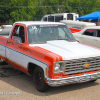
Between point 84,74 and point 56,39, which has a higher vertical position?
point 56,39

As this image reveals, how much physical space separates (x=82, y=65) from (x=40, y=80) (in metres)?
1.15

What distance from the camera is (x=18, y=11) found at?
58.5 metres

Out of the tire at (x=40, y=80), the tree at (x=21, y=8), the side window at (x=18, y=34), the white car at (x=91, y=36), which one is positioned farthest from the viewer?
the tree at (x=21, y=8)

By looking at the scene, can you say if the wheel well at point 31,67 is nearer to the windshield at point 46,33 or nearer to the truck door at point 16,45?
the truck door at point 16,45

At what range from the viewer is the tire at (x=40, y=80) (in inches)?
199

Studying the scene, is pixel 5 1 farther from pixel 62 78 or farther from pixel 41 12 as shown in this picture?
pixel 62 78

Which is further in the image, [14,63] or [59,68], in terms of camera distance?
[14,63]

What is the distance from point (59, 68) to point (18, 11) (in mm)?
55735

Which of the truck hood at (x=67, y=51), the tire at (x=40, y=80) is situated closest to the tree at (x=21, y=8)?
the truck hood at (x=67, y=51)

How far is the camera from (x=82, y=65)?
16.7 ft

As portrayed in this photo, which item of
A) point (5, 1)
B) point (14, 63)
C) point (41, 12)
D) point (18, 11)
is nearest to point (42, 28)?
point (14, 63)

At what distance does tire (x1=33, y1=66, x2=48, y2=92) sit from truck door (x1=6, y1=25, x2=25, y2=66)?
0.76m

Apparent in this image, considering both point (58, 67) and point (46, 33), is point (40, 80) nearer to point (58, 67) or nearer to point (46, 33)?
point (58, 67)

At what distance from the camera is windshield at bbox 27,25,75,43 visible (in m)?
5.94
